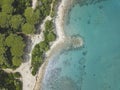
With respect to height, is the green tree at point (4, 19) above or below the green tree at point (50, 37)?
above


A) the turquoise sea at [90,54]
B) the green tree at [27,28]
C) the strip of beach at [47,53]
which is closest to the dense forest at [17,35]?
the green tree at [27,28]

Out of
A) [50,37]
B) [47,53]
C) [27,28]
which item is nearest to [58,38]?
[50,37]

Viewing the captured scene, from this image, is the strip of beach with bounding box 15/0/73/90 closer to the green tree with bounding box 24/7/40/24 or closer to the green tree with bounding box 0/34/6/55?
the green tree with bounding box 24/7/40/24

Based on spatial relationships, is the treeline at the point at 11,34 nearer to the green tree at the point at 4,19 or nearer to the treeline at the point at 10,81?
the green tree at the point at 4,19

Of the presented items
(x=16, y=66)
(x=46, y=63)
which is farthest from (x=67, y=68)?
(x=16, y=66)

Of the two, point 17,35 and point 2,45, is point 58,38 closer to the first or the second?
point 17,35

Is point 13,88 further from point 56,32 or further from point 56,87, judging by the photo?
point 56,32
